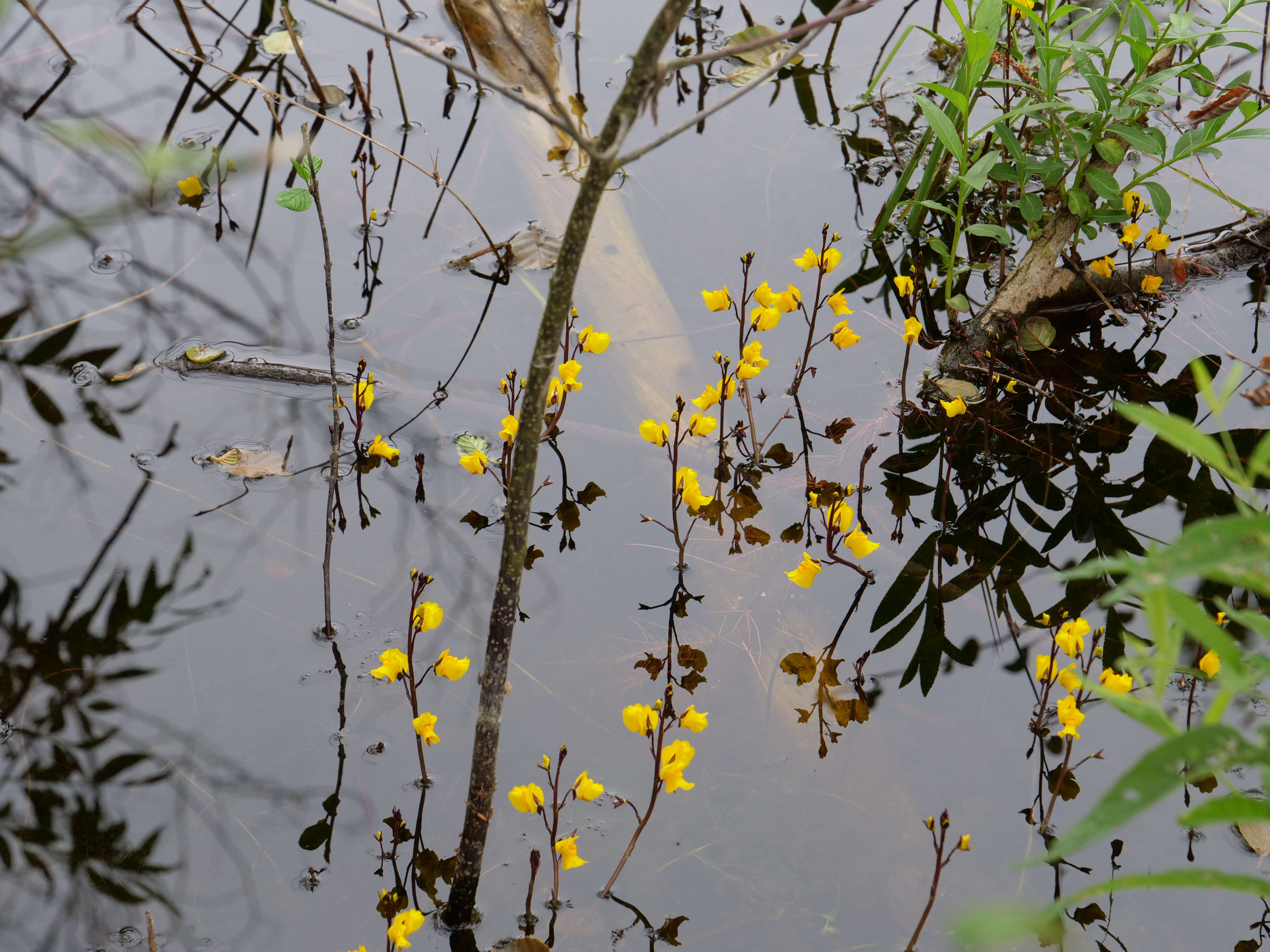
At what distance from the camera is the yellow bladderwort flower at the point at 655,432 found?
112 inches

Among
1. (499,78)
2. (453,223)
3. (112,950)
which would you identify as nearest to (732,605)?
(112,950)

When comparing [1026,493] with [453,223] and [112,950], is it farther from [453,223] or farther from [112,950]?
[112,950]

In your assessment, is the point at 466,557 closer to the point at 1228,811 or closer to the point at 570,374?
the point at 570,374

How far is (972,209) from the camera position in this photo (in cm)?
409

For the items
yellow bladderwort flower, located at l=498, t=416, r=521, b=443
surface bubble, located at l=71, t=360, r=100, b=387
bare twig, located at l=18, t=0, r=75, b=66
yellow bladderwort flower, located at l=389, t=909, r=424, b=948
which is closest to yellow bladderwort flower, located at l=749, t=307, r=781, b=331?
yellow bladderwort flower, located at l=498, t=416, r=521, b=443

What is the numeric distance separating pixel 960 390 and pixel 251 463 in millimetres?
2461

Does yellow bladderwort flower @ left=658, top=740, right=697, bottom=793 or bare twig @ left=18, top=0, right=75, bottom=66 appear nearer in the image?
yellow bladderwort flower @ left=658, top=740, right=697, bottom=793

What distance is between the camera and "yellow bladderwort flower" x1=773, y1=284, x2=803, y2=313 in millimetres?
3184

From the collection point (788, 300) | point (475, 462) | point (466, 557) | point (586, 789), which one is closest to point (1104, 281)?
point (788, 300)

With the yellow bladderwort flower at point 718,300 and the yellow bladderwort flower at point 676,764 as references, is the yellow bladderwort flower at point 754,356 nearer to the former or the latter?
the yellow bladderwort flower at point 718,300

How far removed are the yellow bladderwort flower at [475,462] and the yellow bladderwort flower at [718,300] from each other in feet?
2.91

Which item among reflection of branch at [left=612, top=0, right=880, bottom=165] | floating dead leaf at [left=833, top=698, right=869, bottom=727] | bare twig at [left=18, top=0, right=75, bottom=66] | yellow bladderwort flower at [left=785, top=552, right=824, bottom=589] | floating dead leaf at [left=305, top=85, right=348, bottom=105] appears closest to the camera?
reflection of branch at [left=612, top=0, right=880, bottom=165]

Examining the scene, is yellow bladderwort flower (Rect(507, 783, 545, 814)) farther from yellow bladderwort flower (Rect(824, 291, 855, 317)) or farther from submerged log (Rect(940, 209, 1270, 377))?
submerged log (Rect(940, 209, 1270, 377))

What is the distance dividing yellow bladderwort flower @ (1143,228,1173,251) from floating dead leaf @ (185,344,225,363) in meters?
3.43
